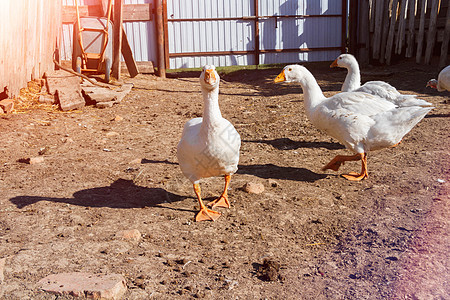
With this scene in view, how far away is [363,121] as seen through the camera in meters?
4.44

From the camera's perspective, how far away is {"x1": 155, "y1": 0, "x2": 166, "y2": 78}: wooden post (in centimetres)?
1212

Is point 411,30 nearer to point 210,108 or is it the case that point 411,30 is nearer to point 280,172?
point 280,172

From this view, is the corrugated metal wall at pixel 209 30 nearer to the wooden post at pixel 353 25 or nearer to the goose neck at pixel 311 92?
the wooden post at pixel 353 25

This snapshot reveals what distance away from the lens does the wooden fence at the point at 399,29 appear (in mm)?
11117

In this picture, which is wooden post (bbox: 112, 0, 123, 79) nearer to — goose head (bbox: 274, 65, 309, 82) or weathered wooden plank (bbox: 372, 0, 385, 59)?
goose head (bbox: 274, 65, 309, 82)

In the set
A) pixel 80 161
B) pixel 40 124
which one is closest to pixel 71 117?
pixel 40 124

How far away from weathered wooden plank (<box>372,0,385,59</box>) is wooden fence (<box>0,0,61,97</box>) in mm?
9008

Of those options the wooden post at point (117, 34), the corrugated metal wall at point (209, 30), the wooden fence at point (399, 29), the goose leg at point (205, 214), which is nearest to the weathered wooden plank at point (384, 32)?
the wooden fence at point (399, 29)

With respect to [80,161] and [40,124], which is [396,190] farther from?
[40,124]

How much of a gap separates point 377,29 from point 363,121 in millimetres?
9664

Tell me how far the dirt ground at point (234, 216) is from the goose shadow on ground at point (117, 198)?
0.02 meters

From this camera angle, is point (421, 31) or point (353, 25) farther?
point (353, 25)

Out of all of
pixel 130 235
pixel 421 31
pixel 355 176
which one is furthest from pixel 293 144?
pixel 421 31

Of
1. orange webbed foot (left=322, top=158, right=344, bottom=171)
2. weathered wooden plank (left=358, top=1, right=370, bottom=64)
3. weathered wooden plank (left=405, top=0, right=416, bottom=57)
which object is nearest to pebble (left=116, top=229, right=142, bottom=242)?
orange webbed foot (left=322, top=158, right=344, bottom=171)
